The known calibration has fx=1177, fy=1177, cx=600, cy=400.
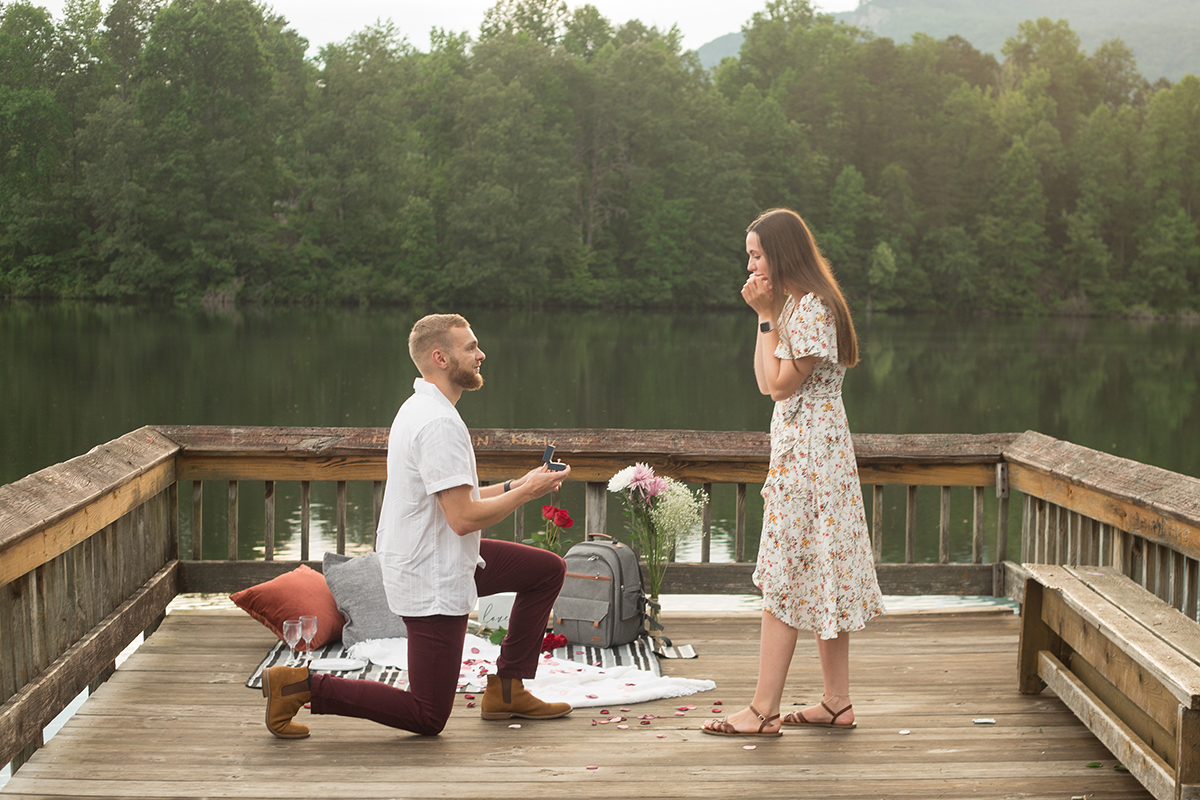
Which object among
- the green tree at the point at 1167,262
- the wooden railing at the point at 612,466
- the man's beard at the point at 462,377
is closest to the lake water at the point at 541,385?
the wooden railing at the point at 612,466

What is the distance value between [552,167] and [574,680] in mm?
45316

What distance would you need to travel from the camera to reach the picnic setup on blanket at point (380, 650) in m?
3.86

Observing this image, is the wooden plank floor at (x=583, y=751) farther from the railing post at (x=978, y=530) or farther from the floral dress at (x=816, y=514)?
the railing post at (x=978, y=530)

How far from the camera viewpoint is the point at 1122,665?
3125 mm

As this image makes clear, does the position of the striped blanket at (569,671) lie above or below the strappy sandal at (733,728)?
below

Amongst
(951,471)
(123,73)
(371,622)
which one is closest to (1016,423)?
(951,471)

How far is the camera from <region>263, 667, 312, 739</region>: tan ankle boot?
320cm

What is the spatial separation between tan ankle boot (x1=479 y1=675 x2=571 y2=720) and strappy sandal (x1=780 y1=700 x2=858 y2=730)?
2.39 feet

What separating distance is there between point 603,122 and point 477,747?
167 feet

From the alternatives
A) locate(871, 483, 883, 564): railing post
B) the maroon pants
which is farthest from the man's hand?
locate(871, 483, 883, 564): railing post

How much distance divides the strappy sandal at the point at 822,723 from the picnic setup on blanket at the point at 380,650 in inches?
15.0

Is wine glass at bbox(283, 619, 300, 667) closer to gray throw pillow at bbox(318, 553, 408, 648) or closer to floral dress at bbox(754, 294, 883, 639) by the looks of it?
gray throw pillow at bbox(318, 553, 408, 648)

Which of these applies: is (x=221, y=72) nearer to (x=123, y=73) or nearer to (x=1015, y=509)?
(x=123, y=73)

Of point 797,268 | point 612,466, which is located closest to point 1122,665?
point 797,268
